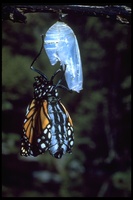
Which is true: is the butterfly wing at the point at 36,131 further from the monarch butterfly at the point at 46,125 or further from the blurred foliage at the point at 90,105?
the blurred foliage at the point at 90,105

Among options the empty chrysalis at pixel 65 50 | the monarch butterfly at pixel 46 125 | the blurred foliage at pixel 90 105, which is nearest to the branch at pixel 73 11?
the empty chrysalis at pixel 65 50

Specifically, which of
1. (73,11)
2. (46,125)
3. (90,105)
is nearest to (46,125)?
(46,125)

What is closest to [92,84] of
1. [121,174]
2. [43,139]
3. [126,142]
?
[126,142]

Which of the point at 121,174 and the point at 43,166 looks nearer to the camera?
the point at 121,174

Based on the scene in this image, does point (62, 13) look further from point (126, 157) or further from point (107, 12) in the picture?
point (126, 157)

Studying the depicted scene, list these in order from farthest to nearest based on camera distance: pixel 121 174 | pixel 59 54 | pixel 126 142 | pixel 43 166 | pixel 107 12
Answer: pixel 43 166
pixel 126 142
pixel 121 174
pixel 59 54
pixel 107 12

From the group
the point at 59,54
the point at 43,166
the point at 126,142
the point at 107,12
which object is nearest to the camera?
the point at 107,12
